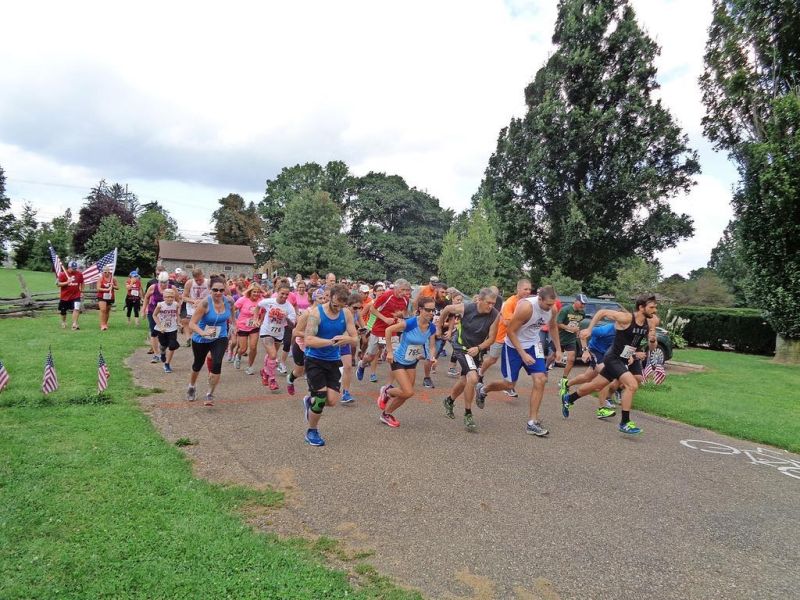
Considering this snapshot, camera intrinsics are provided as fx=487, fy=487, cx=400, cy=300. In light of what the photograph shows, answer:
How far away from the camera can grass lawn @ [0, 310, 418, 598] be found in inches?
115

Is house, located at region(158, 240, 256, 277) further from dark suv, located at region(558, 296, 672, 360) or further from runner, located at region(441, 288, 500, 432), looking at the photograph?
runner, located at region(441, 288, 500, 432)

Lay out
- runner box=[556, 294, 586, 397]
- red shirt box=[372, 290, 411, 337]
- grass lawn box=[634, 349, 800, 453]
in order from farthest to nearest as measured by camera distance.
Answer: runner box=[556, 294, 586, 397] < red shirt box=[372, 290, 411, 337] < grass lawn box=[634, 349, 800, 453]

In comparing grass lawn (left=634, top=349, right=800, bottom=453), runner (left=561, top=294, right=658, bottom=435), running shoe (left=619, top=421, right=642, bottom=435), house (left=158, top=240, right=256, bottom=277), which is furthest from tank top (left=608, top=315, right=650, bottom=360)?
house (left=158, top=240, right=256, bottom=277)

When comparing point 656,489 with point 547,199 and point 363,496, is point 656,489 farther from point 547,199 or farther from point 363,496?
point 547,199

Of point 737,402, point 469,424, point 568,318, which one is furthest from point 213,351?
point 737,402

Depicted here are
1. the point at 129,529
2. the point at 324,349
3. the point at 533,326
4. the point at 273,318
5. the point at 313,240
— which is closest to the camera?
the point at 129,529

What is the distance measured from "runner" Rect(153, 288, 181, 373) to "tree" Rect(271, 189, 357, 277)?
1586 inches

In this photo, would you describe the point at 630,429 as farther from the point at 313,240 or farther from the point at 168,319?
the point at 313,240

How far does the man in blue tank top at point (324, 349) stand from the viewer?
5703 millimetres

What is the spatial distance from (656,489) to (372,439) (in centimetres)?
319

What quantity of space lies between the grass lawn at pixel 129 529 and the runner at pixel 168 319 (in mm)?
3740

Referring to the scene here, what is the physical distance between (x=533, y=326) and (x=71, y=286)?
534 inches

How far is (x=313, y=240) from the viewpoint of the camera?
5041 centimetres

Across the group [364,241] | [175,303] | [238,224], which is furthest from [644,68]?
[238,224]
